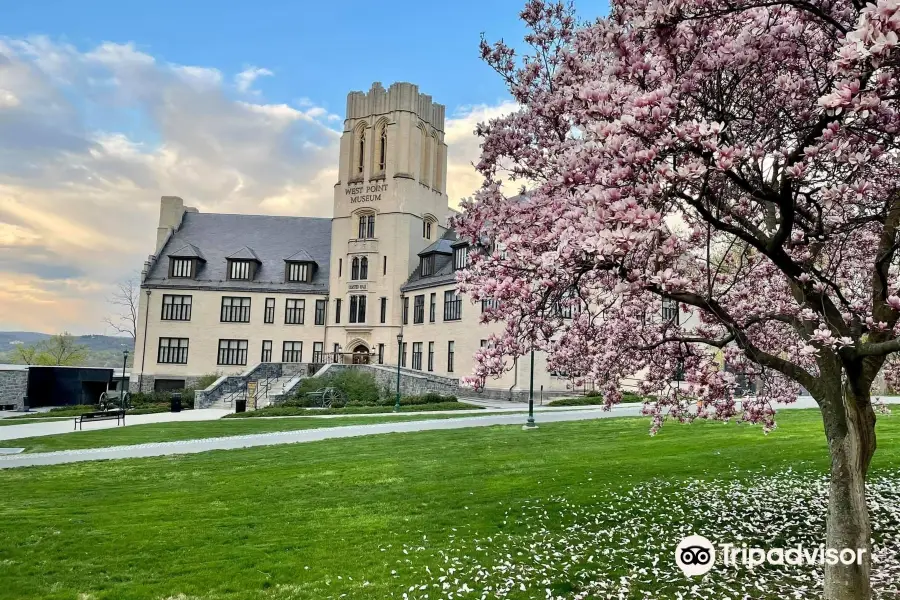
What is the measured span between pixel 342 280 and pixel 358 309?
2.68 m

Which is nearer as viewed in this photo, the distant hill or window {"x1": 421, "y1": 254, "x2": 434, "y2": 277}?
window {"x1": 421, "y1": 254, "x2": 434, "y2": 277}

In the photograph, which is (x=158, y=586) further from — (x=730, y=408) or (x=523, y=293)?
(x=730, y=408)

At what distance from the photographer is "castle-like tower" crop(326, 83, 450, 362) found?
152 feet

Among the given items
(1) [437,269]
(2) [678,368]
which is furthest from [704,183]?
(1) [437,269]

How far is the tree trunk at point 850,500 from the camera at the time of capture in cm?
589

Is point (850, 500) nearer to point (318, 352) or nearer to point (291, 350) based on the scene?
point (318, 352)

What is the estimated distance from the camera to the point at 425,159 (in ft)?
161

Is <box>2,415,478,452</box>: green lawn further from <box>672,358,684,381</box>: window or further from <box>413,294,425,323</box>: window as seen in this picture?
<box>413,294,425,323</box>: window

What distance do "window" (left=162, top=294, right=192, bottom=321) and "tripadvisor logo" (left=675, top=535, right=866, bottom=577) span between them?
46.1 metres

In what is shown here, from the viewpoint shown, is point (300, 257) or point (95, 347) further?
point (95, 347)

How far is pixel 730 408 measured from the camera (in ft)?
24.8

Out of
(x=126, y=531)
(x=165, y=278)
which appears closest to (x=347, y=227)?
(x=165, y=278)

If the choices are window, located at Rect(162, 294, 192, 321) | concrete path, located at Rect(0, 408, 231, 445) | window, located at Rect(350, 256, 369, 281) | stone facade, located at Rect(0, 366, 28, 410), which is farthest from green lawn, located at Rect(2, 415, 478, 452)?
window, located at Rect(162, 294, 192, 321)

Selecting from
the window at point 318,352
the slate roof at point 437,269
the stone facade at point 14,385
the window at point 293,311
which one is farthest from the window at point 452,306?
the stone facade at point 14,385
